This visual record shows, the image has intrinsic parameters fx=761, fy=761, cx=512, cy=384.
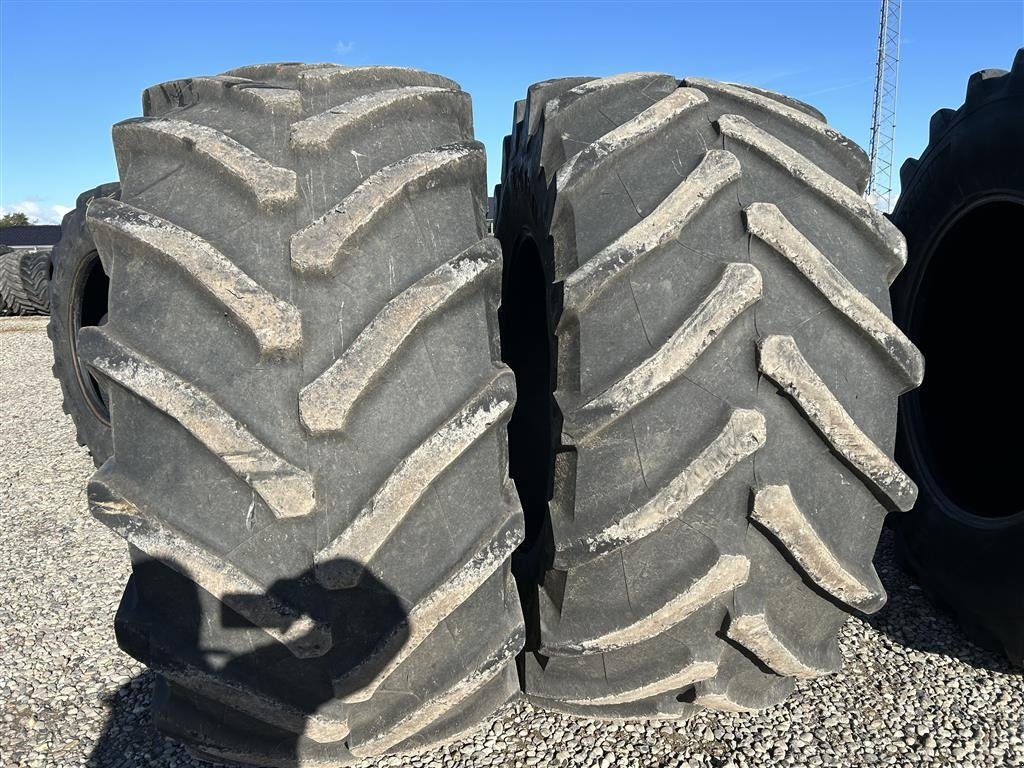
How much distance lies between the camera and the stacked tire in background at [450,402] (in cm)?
137

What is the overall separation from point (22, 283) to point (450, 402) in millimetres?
12655

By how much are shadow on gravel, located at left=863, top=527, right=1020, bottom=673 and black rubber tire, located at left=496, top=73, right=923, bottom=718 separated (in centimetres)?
97

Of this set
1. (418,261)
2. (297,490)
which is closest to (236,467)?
(297,490)

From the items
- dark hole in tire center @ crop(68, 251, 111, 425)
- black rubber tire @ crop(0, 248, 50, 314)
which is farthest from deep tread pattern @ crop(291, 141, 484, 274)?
black rubber tire @ crop(0, 248, 50, 314)

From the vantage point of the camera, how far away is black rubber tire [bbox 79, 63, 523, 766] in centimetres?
135

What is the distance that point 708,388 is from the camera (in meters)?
1.47

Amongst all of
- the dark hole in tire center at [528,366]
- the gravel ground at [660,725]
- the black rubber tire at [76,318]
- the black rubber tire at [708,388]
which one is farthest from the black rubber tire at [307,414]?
the black rubber tire at [76,318]

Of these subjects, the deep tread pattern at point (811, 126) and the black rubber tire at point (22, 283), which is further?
the black rubber tire at point (22, 283)

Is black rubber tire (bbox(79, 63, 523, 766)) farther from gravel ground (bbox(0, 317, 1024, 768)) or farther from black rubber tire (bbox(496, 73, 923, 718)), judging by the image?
gravel ground (bbox(0, 317, 1024, 768))

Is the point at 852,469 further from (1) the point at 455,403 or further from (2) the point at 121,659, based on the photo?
(2) the point at 121,659

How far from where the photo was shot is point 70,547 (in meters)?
3.34

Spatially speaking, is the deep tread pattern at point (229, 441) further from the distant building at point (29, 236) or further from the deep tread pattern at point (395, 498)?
the distant building at point (29, 236)

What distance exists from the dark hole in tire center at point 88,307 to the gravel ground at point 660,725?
2.87 feet

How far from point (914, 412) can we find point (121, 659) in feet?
9.67
